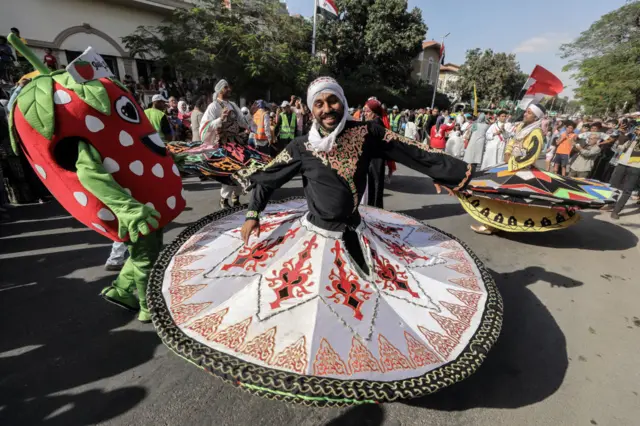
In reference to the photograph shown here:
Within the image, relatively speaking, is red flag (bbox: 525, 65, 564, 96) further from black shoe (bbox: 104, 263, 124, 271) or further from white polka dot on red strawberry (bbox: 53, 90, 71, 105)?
black shoe (bbox: 104, 263, 124, 271)

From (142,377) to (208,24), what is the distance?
60.2 ft

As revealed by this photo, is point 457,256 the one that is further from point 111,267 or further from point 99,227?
point 111,267

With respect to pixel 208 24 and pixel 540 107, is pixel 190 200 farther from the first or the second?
pixel 208 24

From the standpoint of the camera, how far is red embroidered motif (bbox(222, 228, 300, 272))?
2.06 metres

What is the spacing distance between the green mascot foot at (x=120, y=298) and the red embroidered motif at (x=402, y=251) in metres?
2.20

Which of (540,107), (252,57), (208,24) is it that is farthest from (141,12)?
(540,107)

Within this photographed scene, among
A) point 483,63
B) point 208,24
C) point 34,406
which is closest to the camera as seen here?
point 34,406

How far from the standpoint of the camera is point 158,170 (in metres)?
2.35

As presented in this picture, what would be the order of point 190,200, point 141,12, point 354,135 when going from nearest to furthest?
point 354,135 → point 190,200 → point 141,12

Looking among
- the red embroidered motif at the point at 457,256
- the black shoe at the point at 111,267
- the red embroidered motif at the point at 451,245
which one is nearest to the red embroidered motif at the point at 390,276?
the red embroidered motif at the point at 457,256

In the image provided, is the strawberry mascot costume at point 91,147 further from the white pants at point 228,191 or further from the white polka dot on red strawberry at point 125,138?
the white pants at point 228,191

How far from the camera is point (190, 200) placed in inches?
231

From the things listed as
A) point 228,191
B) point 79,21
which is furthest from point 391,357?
point 79,21

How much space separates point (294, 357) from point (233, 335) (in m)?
0.36
